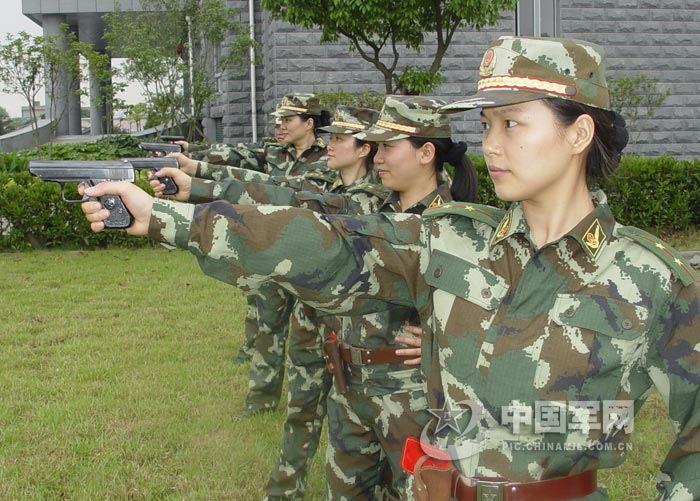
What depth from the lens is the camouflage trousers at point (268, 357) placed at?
4988 millimetres

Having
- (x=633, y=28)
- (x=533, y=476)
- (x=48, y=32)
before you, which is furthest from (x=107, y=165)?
(x=48, y=32)

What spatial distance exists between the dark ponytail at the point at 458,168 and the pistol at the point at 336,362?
2.64 feet

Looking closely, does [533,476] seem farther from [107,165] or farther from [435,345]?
[107,165]

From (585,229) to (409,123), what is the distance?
153 cm

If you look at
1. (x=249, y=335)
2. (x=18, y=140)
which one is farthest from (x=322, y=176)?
(x=18, y=140)

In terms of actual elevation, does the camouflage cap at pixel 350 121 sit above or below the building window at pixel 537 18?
below

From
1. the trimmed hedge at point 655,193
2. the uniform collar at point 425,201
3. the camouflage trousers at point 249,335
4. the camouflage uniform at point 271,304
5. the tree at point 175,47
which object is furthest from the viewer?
the tree at point 175,47

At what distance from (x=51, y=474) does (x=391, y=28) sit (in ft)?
21.1

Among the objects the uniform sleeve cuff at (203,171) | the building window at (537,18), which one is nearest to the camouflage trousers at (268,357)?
the uniform sleeve cuff at (203,171)

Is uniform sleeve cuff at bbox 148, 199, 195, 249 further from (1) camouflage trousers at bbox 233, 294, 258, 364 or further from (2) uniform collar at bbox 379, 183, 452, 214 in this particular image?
(1) camouflage trousers at bbox 233, 294, 258, 364

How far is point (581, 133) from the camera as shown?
1.82m

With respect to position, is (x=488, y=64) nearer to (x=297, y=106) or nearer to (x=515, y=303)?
(x=515, y=303)

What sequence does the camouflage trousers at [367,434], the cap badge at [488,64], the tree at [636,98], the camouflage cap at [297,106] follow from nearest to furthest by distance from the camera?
Result: 1. the cap badge at [488,64]
2. the camouflage trousers at [367,434]
3. the camouflage cap at [297,106]
4. the tree at [636,98]

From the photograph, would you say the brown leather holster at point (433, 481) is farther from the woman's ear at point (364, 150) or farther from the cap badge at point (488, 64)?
the woman's ear at point (364, 150)
